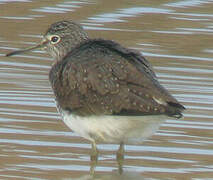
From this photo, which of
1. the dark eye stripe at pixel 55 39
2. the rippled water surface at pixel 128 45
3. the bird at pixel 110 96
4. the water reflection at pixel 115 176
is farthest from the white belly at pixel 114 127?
the dark eye stripe at pixel 55 39

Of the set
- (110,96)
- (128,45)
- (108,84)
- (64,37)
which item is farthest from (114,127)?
(128,45)

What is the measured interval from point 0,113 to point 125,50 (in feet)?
6.50

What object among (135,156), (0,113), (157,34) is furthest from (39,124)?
(157,34)

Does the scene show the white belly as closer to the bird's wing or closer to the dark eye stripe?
A: the bird's wing

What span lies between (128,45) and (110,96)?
4816 mm

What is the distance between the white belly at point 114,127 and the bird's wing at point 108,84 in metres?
0.08

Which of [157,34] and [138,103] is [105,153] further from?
[157,34]

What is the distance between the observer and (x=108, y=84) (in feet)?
35.2

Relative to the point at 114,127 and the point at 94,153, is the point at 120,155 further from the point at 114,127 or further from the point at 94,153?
the point at 114,127

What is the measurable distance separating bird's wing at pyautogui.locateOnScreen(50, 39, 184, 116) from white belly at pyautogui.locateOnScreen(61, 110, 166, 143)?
0.08 m

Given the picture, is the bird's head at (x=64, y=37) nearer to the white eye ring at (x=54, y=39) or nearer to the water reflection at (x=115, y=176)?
the white eye ring at (x=54, y=39)

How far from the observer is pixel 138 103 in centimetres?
1048

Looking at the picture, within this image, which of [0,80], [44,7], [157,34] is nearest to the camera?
[0,80]

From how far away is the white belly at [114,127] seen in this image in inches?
418
